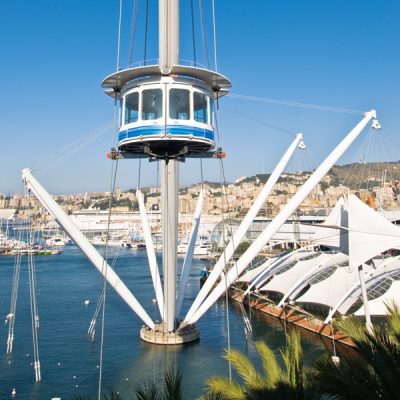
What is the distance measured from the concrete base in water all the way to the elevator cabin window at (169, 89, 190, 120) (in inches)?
Result: 491

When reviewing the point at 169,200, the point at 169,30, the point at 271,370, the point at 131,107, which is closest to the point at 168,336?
the point at 169,200

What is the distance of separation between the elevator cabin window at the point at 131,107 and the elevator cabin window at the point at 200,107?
207cm

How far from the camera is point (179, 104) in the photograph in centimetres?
1645

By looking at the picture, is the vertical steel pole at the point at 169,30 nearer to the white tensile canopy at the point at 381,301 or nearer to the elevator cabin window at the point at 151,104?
the elevator cabin window at the point at 151,104

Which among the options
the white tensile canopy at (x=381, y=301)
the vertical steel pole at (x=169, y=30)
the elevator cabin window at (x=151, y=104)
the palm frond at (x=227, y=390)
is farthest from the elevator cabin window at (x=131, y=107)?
the white tensile canopy at (x=381, y=301)

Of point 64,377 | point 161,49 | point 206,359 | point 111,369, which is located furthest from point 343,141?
point 64,377

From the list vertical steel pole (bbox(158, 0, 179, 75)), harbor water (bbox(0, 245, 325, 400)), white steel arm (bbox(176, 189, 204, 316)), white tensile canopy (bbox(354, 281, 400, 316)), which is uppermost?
vertical steel pole (bbox(158, 0, 179, 75))

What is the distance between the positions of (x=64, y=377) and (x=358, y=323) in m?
17.4

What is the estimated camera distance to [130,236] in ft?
427

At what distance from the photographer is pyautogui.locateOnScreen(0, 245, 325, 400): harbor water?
2056 centimetres

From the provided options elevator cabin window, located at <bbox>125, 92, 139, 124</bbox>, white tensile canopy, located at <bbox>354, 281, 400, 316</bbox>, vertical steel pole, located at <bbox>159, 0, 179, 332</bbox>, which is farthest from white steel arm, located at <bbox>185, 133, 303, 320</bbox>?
elevator cabin window, located at <bbox>125, 92, 139, 124</bbox>

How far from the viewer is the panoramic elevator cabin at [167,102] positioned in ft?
53.3

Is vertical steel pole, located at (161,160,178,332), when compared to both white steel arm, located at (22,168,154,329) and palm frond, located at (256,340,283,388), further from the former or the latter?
palm frond, located at (256,340,283,388)

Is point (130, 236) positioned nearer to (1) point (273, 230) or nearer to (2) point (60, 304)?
(2) point (60, 304)
